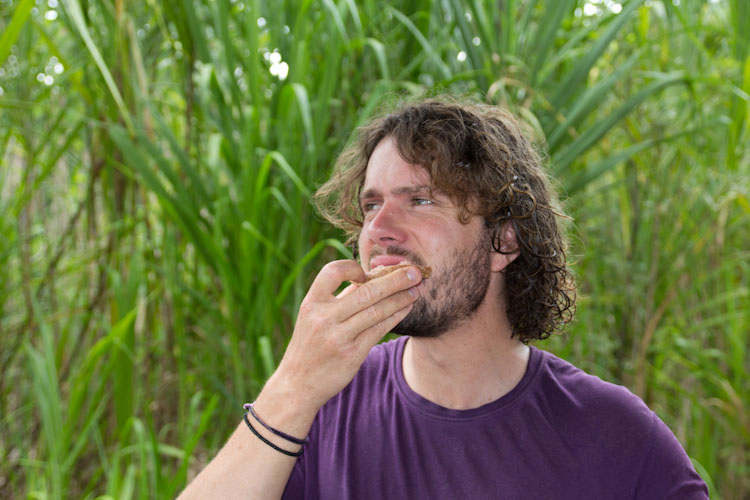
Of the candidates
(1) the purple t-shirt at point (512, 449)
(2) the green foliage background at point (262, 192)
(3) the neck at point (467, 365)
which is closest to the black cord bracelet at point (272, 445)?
(1) the purple t-shirt at point (512, 449)

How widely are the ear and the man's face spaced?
34 millimetres

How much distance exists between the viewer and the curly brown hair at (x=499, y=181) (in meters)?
1.19

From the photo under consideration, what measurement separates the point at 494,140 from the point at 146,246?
3.59ft

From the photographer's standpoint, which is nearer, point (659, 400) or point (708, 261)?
point (708, 261)

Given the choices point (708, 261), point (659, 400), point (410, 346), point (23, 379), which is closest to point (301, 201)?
point (410, 346)

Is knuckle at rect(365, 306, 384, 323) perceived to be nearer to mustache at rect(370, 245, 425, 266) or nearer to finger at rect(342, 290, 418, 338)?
finger at rect(342, 290, 418, 338)

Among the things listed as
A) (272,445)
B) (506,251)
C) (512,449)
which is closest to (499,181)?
(506,251)

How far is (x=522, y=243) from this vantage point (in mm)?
1243

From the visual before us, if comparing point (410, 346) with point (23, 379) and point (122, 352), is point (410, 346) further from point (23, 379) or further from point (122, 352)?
point (23, 379)

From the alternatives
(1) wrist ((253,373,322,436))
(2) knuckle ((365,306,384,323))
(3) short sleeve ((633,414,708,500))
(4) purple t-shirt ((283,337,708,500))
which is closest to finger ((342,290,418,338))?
(2) knuckle ((365,306,384,323))

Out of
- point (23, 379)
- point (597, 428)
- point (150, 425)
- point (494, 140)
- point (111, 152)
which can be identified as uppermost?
point (111, 152)

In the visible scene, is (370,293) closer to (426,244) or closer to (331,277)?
(331,277)

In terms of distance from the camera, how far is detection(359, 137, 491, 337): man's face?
110cm

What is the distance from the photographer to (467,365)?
1146 millimetres
